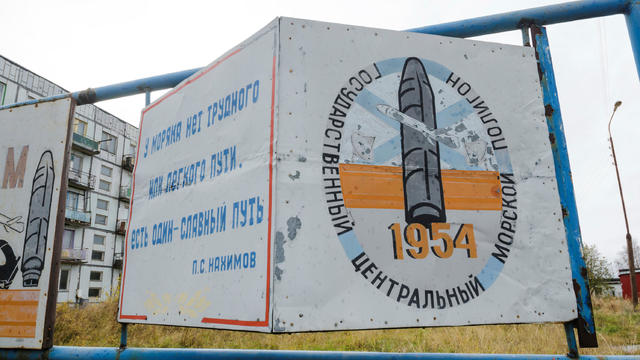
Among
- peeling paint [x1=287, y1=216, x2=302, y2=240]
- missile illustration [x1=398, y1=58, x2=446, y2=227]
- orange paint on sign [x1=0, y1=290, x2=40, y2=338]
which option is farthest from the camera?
orange paint on sign [x1=0, y1=290, x2=40, y2=338]

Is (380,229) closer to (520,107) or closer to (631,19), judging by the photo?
(520,107)

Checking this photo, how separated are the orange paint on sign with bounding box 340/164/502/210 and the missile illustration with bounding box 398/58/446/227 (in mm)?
34

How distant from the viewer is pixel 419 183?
1800mm

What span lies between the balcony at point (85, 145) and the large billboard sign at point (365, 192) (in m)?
30.1

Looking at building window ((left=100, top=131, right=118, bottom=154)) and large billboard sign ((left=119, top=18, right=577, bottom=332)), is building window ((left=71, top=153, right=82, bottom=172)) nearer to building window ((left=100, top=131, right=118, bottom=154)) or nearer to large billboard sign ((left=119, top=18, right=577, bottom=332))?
building window ((left=100, top=131, right=118, bottom=154))

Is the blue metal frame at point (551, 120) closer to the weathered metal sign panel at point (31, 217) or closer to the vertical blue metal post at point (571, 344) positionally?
the vertical blue metal post at point (571, 344)

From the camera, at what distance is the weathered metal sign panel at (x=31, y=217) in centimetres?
224

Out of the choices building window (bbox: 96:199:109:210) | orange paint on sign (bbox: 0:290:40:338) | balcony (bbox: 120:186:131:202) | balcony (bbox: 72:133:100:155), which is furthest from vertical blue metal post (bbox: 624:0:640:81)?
balcony (bbox: 120:186:131:202)

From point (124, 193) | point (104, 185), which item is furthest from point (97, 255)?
point (104, 185)

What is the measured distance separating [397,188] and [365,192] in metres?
0.14

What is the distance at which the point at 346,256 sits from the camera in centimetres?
168

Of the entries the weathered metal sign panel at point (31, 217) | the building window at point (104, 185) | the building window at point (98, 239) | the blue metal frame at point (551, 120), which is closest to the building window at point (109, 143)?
the building window at point (104, 185)

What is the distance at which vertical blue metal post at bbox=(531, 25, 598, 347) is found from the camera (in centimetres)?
182

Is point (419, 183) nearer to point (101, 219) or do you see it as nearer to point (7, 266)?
point (7, 266)
